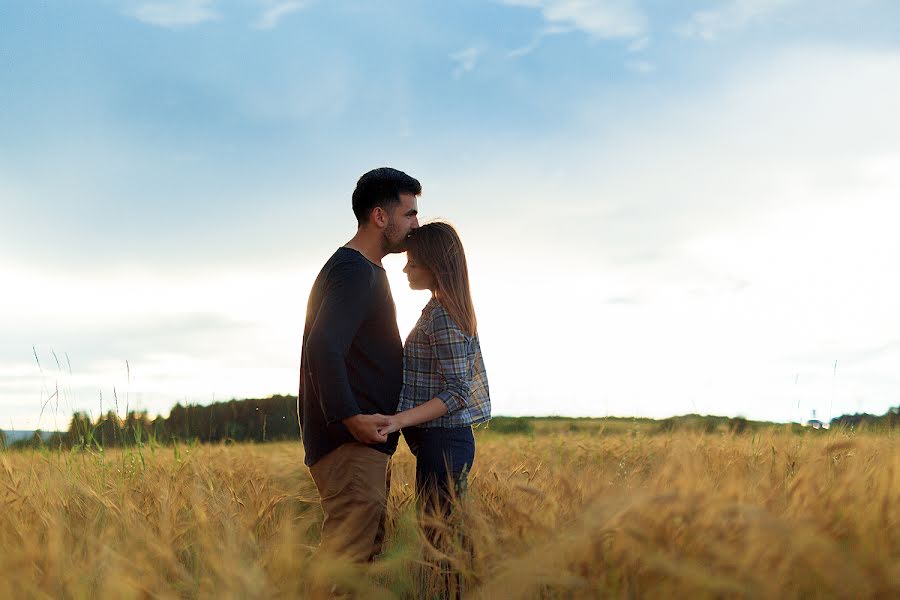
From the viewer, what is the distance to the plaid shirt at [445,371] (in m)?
3.00

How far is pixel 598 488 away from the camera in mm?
2191

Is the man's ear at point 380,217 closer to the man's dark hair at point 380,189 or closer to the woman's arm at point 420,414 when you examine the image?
the man's dark hair at point 380,189

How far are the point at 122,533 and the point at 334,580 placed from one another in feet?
4.81

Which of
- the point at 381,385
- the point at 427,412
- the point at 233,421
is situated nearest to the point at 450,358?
the point at 427,412

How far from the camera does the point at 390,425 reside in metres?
2.96

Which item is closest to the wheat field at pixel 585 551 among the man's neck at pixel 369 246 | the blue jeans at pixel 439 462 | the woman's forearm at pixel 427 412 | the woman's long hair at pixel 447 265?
the blue jeans at pixel 439 462

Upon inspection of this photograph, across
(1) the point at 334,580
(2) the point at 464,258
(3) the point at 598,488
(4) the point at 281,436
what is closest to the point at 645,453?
(2) the point at 464,258

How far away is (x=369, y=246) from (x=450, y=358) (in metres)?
0.68

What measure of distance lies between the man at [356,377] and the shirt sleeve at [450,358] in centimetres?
26

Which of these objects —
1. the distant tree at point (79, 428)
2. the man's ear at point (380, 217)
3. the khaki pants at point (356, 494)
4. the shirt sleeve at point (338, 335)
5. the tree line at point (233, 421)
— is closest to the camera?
the shirt sleeve at point (338, 335)

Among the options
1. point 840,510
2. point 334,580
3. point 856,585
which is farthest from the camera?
point 334,580

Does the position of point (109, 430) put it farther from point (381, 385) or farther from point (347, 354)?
point (381, 385)

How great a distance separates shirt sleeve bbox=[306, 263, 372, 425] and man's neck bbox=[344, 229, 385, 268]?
195mm

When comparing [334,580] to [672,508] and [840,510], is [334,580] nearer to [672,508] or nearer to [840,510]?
[672,508]
